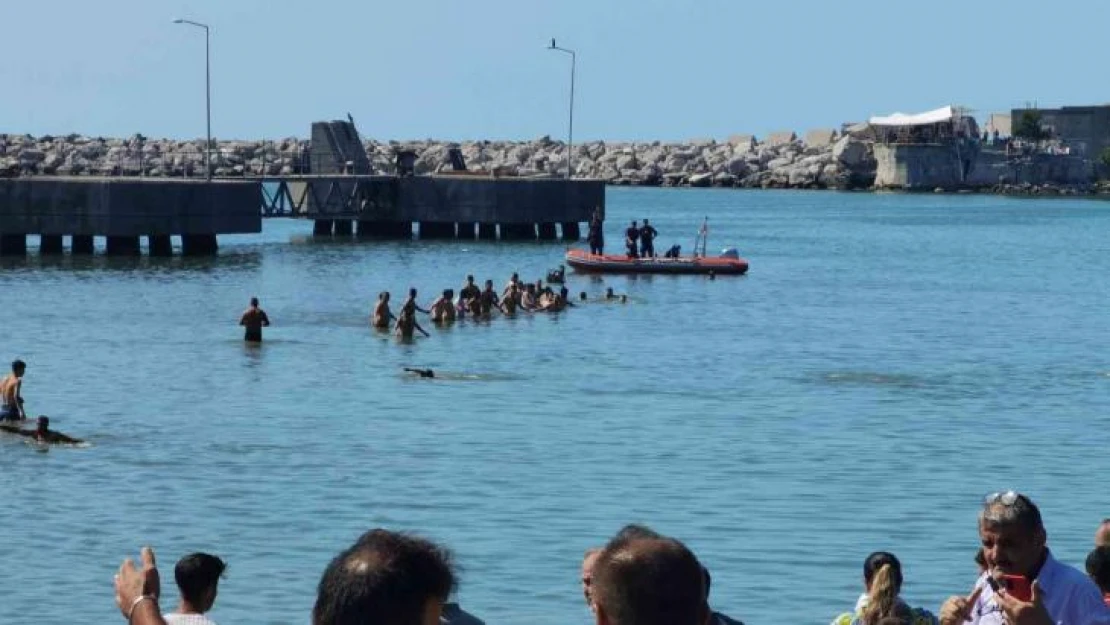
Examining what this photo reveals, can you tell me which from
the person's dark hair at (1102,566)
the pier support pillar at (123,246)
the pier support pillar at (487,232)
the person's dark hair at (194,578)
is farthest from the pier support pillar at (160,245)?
the person's dark hair at (1102,566)

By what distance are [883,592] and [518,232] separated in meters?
80.9

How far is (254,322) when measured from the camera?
43719 mm

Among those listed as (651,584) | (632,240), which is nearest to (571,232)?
(632,240)

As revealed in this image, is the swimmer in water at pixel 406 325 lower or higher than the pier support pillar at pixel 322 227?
higher

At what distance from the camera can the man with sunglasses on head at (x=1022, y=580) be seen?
734 cm

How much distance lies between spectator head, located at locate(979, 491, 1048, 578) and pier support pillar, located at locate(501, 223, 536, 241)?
271ft

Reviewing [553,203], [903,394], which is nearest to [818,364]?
[903,394]

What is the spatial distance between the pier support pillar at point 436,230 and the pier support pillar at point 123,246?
1917 centimetres

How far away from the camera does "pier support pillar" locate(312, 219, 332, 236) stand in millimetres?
98312

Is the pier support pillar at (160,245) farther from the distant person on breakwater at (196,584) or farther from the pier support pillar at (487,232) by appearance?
the distant person on breakwater at (196,584)

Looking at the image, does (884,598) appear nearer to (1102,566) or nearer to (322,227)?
(1102,566)

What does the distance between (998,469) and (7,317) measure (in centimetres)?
2967

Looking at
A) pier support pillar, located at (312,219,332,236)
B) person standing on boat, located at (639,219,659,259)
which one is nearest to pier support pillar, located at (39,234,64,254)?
person standing on boat, located at (639,219,659,259)

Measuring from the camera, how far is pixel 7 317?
51125mm
